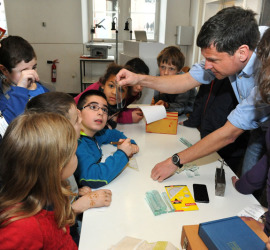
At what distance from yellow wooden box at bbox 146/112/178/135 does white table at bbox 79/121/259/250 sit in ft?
1.30

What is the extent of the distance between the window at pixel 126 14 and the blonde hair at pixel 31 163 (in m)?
4.94

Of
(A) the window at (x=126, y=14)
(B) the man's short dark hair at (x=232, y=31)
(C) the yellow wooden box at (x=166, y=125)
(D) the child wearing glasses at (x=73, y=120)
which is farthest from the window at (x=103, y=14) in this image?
(D) the child wearing glasses at (x=73, y=120)

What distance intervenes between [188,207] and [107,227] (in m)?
0.36

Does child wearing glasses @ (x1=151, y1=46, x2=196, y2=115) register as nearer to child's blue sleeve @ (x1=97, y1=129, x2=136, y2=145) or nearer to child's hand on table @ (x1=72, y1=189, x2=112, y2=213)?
child's blue sleeve @ (x1=97, y1=129, x2=136, y2=145)

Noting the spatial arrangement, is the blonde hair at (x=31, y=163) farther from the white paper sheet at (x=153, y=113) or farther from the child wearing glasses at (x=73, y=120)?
the white paper sheet at (x=153, y=113)

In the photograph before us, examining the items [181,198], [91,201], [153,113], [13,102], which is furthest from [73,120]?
[153,113]

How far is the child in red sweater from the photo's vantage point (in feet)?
2.49

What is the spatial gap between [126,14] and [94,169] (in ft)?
16.4

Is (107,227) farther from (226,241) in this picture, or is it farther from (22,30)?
(22,30)

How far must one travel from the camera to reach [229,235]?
79 centimetres

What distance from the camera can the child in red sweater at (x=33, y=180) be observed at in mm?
758

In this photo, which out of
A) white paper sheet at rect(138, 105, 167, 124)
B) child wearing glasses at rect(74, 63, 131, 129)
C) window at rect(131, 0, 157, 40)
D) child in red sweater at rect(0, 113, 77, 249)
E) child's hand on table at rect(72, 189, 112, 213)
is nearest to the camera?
child in red sweater at rect(0, 113, 77, 249)

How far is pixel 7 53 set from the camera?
1.70 m

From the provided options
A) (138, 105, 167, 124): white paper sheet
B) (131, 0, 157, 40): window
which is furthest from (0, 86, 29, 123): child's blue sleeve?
(131, 0, 157, 40): window
